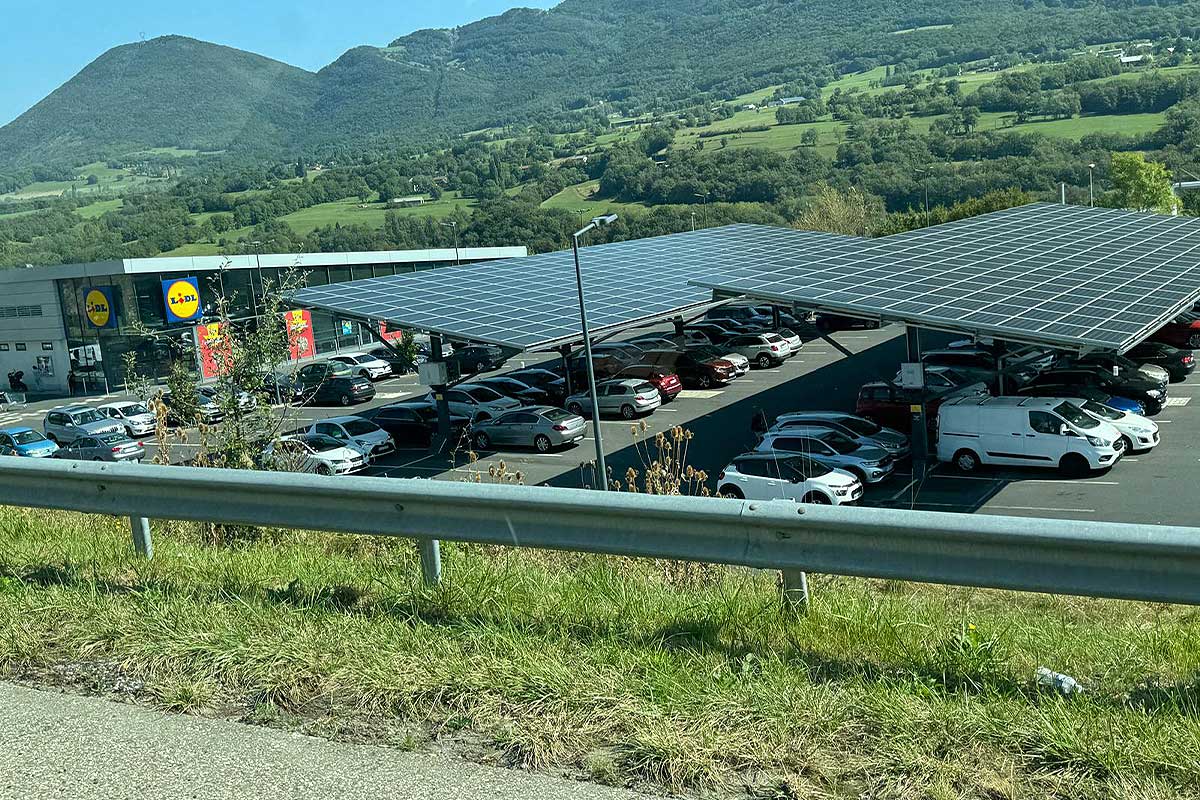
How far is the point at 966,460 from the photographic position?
26562mm

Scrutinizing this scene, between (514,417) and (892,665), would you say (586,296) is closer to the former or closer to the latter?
(514,417)

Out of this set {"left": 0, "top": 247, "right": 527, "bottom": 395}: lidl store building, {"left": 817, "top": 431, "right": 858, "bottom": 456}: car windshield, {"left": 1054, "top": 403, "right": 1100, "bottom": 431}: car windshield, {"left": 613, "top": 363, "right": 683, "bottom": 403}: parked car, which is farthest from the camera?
{"left": 0, "top": 247, "right": 527, "bottom": 395}: lidl store building

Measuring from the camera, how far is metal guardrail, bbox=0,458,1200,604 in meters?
4.11

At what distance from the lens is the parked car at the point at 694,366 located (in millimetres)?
40375

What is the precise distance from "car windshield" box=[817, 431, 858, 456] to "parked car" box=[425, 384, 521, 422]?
1104 centimetres

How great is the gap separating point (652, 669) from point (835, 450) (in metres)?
22.9

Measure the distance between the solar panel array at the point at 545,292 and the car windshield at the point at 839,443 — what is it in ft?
20.0

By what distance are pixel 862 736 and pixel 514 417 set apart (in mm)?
29578

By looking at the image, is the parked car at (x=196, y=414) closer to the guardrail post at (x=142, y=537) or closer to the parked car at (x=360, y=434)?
the guardrail post at (x=142, y=537)

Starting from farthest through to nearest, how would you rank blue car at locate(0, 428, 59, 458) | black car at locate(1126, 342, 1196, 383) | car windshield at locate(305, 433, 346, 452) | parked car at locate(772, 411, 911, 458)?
blue car at locate(0, 428, 59, 458)
black car at locate(1126, 342, 1196, 383)
car windshield at locate(305, 433, 346, 452)
parked car at locate(772, 411, 911, 458)

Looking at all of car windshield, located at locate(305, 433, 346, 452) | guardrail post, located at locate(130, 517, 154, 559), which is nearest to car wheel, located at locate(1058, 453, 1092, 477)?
car windshield, located at locate(305, 433, 346, 452)

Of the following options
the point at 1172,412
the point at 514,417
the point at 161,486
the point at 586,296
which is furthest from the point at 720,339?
the point at 161,486

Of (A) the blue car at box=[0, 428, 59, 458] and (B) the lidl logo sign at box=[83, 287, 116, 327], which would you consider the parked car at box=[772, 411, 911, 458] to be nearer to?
(A) the blue car at box=[0, 428, 59, 458]

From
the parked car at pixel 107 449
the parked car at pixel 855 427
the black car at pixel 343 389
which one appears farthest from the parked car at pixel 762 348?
the parked car at pixel 107 449
